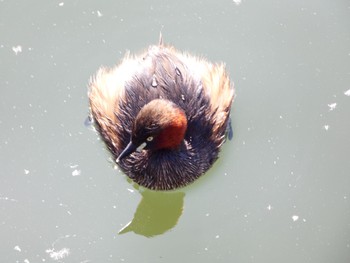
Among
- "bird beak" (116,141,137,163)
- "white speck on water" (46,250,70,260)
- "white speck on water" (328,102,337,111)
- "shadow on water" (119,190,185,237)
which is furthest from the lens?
"white speck on water" (328,102,337,111)

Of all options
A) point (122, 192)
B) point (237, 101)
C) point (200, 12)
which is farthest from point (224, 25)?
point (122, 192)

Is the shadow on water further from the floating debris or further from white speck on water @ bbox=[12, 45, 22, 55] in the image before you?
white speck on water @ bbox=[12, 45, 22, 55]

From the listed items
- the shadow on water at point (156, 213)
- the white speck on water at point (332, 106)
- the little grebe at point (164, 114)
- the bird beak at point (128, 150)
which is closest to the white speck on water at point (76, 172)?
the little grebe at point (164, 114)

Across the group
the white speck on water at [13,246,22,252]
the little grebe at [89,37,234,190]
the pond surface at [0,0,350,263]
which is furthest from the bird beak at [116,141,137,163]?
the white speck on water at [13,246,22,252]

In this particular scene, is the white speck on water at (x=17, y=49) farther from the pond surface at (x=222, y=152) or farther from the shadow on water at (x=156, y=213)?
the shadow on water at (x=156, y=213)

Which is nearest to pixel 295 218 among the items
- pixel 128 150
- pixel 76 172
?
pixel 128 150
